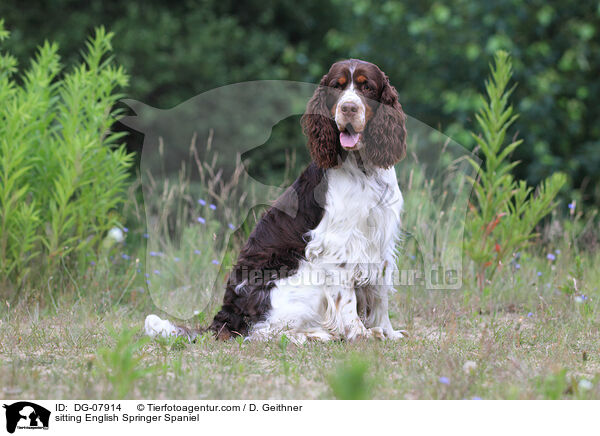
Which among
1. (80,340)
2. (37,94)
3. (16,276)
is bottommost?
(80,340)

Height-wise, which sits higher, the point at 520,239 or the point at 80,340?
the point at 520,239

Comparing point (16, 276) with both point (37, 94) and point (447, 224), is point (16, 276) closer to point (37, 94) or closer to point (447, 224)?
point (37, 94)

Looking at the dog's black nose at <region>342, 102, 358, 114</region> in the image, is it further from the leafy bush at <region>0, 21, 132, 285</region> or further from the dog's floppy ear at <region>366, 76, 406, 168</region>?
the leafy bush at <region>0, 21, 132, 285</region>

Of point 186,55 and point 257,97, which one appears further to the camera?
point 186,55

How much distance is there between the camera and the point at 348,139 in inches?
157

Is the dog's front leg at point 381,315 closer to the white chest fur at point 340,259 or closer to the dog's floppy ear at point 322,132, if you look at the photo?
the white chest fur at point 340,259

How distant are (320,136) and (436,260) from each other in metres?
2.03

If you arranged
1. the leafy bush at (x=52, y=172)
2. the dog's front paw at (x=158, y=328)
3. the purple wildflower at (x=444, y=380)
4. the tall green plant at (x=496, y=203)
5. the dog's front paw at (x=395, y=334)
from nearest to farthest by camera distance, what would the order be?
the purple wildflower at (x=444, y=380) < the dog's front paw at (x=158, y=328) < the dog's front paw at (x=395, y=334) < the leafy bush at (x=52, y=172) < the tall green plant at (x=496, y=203)

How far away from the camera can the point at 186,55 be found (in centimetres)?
1307

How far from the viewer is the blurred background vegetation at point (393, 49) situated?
10492 mm

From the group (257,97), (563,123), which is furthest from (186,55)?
(257,97)

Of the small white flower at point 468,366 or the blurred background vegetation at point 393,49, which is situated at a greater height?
the blurred background vegetation at point 393,49

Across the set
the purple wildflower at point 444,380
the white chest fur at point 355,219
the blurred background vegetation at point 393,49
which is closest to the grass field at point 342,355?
the purple wildflower at point 444,380
